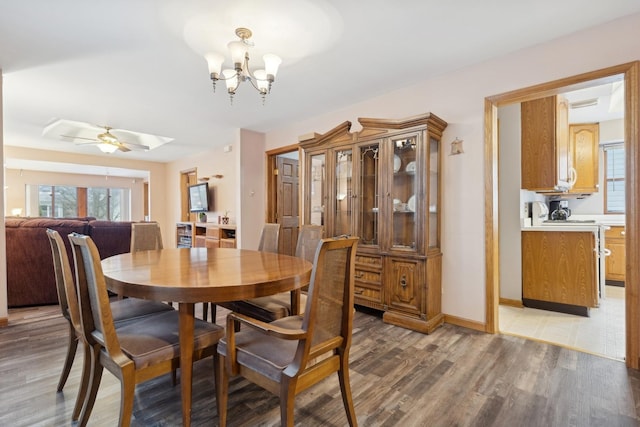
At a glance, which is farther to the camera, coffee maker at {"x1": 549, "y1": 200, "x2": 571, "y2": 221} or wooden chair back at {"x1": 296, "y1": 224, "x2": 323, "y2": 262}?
coffee maker at {"x1": 549, "y1": 200, "x2": 571, "y2": 221}

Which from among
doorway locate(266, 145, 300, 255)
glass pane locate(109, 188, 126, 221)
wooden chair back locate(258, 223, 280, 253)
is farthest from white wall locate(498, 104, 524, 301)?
glass pane locate(109, 188, 126, 221)

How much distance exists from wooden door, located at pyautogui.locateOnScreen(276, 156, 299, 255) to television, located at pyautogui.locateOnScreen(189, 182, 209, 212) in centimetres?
216

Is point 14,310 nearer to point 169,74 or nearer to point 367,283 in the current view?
point 169,74

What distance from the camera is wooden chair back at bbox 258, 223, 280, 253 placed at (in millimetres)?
2972

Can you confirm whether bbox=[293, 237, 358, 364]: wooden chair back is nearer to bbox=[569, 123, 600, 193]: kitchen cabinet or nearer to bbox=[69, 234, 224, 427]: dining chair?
bbox=[69, 234, 224, 427]: dining chair

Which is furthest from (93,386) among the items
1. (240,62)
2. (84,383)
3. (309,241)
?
(240,62)

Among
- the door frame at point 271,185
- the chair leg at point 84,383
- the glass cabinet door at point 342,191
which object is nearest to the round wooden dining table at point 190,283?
the chair leg at point 84,383

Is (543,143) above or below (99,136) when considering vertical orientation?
below

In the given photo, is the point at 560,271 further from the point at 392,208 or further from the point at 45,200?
the point at 45,200

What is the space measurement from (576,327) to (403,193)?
6.82 ft

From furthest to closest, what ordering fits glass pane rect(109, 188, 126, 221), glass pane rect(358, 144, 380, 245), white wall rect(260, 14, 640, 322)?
glass pane rect(109, 188, 126, 221) → glass pane rect(358, 144, 380, 245) → white wall rect(260, 14, 640, 322)

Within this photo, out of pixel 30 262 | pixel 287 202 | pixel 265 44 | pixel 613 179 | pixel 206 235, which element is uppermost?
pixel 265 44

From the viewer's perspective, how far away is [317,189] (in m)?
3.79

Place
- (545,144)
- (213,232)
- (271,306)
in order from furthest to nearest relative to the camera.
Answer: (213,232) → (545,144) → (271,306)
